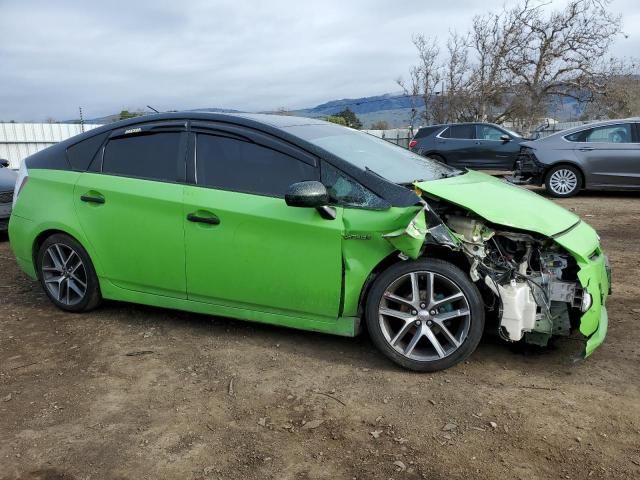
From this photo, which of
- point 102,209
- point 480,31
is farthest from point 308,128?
point 480,31

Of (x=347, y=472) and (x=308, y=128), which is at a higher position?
(x=308, y=128)

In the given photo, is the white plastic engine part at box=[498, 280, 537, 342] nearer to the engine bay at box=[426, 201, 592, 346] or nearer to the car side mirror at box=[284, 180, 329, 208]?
the engine bay at box=[426, 201, 592, 346]

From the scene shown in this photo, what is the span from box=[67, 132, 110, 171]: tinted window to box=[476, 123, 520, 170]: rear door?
1226 cm

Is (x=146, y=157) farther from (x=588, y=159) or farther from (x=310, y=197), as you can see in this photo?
(x=588, y=159)

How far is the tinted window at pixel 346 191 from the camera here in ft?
11.2

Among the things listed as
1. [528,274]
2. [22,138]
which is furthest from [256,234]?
[22,138]

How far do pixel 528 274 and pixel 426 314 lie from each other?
2.11 feet

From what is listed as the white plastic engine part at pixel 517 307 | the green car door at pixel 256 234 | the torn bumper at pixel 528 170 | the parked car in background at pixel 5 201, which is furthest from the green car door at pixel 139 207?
the torn bumper at pixel 528 170

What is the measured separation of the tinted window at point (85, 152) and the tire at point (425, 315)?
248cm

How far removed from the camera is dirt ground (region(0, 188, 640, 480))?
8.41ft

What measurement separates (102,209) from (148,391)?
1542 mm

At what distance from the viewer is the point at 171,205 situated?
3867mm

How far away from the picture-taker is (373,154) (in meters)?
4.00

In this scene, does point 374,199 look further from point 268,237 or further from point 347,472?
point 347,472
